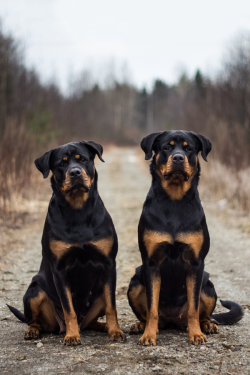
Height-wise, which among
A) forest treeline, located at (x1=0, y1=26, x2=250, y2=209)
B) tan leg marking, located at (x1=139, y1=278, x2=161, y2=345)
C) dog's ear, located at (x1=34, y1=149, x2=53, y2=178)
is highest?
forest treeline, located at (x1=0, y1=26, x2=250, y2=209)

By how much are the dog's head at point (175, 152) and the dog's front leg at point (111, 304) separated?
0.82 meters

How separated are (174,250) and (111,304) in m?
0.65

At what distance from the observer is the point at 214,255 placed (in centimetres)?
662

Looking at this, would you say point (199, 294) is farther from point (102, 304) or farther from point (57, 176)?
point (57, 176)

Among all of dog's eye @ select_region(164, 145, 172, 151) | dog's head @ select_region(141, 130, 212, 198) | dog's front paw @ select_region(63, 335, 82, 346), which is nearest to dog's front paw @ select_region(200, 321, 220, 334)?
dog's front paw @ select_region(63, 335, 82, 346)

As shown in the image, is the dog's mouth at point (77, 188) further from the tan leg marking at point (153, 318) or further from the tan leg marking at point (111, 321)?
the tan leg marking at point (153, 318)

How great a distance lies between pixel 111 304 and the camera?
3.40m

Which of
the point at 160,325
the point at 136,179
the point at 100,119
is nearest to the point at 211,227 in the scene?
the point at 160,325

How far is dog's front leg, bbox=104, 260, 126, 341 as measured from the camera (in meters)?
3.36

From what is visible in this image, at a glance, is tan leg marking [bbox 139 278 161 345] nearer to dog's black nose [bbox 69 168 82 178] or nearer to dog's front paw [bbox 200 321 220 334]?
dog's front paw [bbox 200 321 220 334]

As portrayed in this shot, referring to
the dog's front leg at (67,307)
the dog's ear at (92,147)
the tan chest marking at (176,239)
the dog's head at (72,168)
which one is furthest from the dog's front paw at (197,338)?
the dog's ear at (92,147)

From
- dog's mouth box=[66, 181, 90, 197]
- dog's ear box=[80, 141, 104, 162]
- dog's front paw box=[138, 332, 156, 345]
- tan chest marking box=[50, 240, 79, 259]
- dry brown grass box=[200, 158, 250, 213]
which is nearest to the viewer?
dog's front paw box=[138, 332, 156, 345]

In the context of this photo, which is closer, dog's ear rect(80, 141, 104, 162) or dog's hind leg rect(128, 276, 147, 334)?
dog's hind leg rect(128, 276, 147, 334)

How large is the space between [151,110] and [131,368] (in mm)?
66139
